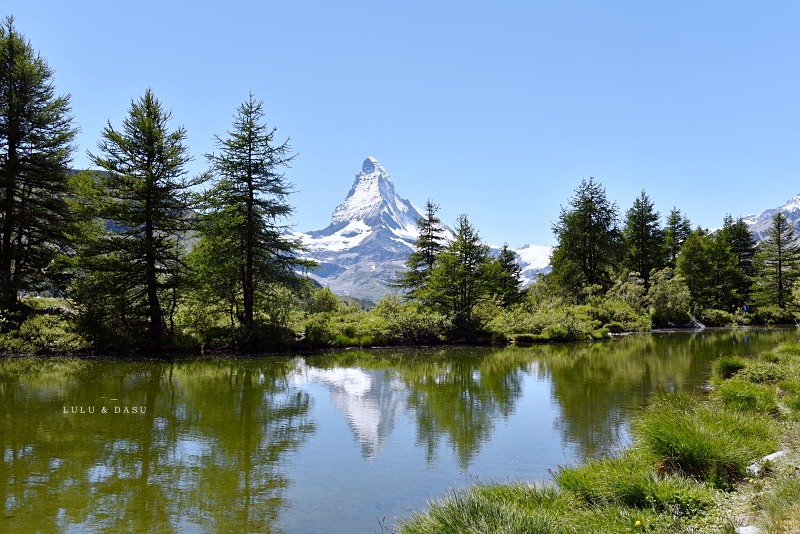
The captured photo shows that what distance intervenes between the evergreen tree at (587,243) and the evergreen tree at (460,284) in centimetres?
1833

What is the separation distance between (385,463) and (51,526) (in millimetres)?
4819

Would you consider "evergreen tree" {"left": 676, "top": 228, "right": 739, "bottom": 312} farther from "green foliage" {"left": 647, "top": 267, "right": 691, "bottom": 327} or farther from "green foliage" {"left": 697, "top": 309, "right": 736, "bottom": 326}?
"green foliage" {"left": 647, "top": 267, "right": 691, "bottom": 327}

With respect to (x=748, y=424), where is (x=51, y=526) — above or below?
below

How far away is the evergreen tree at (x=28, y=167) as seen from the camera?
25.2 metres

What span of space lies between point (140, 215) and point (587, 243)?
40.9 metres

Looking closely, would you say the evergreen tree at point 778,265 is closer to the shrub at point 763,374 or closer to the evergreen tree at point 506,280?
the evergreen tree at point 506,280

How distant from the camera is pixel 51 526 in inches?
241

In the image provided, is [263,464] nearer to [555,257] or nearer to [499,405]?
[499,405]

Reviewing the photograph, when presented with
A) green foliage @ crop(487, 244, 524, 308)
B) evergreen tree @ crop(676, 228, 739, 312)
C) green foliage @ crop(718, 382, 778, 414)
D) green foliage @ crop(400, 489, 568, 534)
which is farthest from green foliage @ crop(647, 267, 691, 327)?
green foliage @ crop(400, 489, 568, 534)

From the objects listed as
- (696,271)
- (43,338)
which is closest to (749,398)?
(43,338)

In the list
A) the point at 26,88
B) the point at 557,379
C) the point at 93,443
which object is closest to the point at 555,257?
the point at 557,379

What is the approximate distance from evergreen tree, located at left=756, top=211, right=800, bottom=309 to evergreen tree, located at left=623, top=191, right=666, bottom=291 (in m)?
11.0

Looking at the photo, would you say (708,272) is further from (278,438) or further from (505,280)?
(278,438)

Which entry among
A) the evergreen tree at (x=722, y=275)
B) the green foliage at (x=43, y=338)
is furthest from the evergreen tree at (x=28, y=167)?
the evergreen tree at (x=722, y=275)
